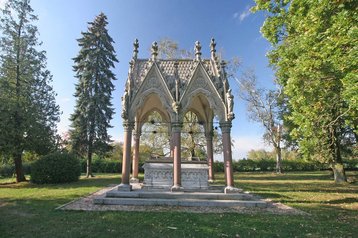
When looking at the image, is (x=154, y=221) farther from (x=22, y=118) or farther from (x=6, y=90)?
(x=6, y=90)

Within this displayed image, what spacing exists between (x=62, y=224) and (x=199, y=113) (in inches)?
393

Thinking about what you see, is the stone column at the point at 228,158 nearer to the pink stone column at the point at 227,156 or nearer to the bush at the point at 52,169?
the pink stone column at the point at 227,156

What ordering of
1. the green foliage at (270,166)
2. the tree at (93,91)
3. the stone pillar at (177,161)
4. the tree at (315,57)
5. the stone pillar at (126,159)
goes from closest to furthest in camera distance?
1. the tree at (315,57)
2. the stone pillar at (177,161)
3. the stone pillar at (126,159)
4. the tree at (93,91)
5. the green foliage at (270,166)

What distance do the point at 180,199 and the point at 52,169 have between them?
11.1m

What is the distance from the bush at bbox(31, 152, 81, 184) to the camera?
16.4m

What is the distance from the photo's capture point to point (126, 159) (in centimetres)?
1053

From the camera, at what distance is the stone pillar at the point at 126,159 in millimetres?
10188

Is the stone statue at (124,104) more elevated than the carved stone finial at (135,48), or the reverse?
the carved stone finial at (135,48)

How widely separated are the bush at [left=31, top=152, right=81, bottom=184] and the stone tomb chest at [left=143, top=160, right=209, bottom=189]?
27.5 ft

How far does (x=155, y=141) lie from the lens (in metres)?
28.7

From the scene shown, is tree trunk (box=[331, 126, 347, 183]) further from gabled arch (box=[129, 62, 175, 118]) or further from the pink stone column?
gabled arch (box=[129, 62, 175, 118])

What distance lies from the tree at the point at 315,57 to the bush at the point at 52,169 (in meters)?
14.8

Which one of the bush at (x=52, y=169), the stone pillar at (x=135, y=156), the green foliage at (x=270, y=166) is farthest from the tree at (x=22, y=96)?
the green foliage at (x=270, y=166)

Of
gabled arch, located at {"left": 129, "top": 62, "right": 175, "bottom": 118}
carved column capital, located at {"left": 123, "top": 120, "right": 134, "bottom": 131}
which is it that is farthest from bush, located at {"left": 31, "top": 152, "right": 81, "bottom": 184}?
gabled arch, located at {"left": 129, "top": 62, "right": 175, "bottom": 118}
